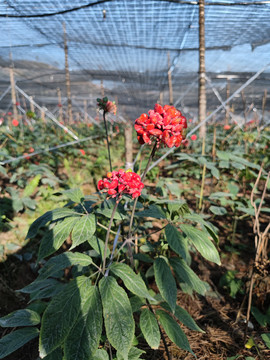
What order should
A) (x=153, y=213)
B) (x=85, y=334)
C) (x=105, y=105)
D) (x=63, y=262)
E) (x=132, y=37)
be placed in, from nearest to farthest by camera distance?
(x=85, y=334) → (x=63, y=262) → (x=153, y=213) → (x=105, y=105) → (x=132, y=37)

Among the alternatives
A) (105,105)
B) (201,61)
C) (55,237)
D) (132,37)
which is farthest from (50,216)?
(132,37)

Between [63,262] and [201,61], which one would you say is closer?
[63,262]

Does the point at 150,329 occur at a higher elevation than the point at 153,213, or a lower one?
lower

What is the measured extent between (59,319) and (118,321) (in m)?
0.17

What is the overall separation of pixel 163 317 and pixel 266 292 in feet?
2.70

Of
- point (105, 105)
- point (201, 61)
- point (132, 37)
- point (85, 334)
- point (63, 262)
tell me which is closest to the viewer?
point (85, 334)

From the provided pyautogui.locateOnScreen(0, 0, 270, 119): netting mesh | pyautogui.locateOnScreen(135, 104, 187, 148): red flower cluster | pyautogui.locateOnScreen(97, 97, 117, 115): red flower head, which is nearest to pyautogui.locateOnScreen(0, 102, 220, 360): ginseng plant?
pyautogui.locateOnScreen(135, 104, 187, 148): red flower cluster

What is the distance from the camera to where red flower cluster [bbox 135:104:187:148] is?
869 millimetres

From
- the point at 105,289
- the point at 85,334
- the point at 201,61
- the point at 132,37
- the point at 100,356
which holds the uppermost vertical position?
the point at 132,37

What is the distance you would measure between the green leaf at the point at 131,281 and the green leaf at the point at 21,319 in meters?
0.38

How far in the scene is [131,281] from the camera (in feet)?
2.56

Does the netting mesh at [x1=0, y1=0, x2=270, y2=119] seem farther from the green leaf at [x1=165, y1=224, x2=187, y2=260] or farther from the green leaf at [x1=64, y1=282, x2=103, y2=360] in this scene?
the green leaf at [x1=64, y1=282, x2=103, y2=360]

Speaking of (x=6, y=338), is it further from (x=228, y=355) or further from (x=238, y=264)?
(x=238, y=264)

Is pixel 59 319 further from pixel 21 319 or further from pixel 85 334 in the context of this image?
pixel 21 319
